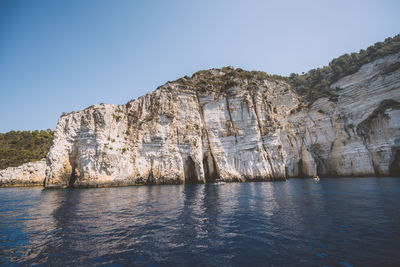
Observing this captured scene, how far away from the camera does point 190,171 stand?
1515 inches

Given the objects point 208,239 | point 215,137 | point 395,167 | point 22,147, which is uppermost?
point 22,147

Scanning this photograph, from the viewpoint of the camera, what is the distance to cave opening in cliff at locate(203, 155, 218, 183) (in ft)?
128

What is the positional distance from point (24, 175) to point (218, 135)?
160 feet

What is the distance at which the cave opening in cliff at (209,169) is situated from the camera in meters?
38.9

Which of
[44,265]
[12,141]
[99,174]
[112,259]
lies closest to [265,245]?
[112,259]

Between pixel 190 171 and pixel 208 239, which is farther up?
pixel 190 171

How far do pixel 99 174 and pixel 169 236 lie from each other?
2948 centimetres

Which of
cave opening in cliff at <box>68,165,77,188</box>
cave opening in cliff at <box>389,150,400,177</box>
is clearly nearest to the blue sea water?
cave opening in cliff at <box>68,165,77,188</box>

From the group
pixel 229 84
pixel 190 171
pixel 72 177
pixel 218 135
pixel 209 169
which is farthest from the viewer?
→ pixel 229 84

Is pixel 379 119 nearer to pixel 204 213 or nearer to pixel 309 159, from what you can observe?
pixel 309 159

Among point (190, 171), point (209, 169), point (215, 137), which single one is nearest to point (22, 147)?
point (190, 171)

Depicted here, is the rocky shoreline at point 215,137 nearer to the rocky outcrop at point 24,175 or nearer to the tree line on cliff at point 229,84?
the rocky outcrop at point 24,175

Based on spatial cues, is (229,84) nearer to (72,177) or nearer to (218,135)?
(218,135)

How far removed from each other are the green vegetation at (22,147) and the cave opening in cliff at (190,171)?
156 feet
